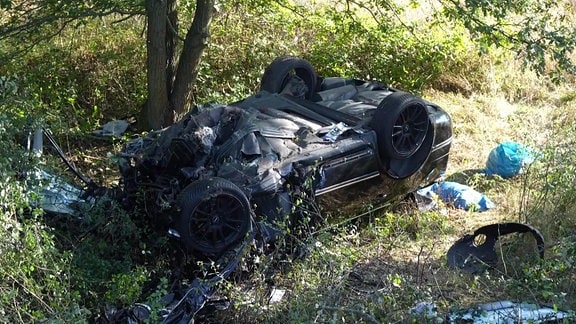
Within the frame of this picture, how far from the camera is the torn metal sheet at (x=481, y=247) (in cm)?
624

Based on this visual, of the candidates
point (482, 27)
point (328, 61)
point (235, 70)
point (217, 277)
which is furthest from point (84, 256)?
point (328, 61)

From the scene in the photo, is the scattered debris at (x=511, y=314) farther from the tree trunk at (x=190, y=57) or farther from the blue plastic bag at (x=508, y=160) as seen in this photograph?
the tree trunk at (x=190, y=57)

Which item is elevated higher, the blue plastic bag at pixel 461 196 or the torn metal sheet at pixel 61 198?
the torn metal sheet at pixel 61 198

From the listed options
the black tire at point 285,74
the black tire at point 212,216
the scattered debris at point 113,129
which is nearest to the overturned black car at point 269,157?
the black tire at point 212,216

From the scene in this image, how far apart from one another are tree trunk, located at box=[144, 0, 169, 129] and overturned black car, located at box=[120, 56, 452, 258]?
153 cm

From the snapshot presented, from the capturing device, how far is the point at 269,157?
626cm

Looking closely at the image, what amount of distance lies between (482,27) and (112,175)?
163 inches

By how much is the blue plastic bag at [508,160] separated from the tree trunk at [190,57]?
3.43 m

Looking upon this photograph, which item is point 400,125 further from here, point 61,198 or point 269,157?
point 61,198

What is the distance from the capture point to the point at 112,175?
8.64m

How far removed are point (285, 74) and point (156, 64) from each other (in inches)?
62.9

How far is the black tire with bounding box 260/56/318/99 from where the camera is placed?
7770mm

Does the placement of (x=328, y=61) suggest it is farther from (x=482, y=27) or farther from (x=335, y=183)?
(x=335, y=183)

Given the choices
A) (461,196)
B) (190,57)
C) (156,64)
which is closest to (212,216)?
(156,64)
